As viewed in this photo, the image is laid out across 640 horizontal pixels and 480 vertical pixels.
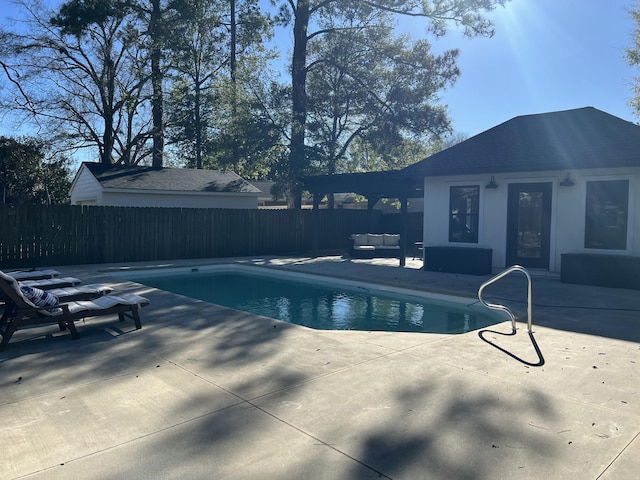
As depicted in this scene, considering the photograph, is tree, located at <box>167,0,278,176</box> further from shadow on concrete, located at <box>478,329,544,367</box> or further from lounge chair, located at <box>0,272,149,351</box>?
shadow on concrete, located at <box>478,329,544,367</box>

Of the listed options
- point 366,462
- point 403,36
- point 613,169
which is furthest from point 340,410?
point 403,36

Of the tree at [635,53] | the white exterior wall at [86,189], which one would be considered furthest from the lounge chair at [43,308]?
the tree at [635,53]

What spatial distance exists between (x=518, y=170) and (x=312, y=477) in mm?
10682

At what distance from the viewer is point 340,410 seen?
143 inches

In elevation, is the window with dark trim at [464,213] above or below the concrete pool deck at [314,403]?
above

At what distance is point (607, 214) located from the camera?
11234 mm

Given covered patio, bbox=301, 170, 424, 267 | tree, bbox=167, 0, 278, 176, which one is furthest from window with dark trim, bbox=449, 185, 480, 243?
tree, bbox=167, 0, 278, 176

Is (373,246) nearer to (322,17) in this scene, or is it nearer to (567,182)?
(567,182)

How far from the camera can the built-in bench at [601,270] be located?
396 inches

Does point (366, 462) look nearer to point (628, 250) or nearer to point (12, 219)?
point (628, 250)

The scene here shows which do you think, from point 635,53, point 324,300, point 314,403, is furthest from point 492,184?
point 635,53

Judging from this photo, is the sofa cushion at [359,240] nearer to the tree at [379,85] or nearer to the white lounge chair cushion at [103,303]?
the tree at [379,85]

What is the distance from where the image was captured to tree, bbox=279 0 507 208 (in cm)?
2061

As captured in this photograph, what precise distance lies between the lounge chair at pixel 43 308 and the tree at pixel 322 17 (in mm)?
14811
